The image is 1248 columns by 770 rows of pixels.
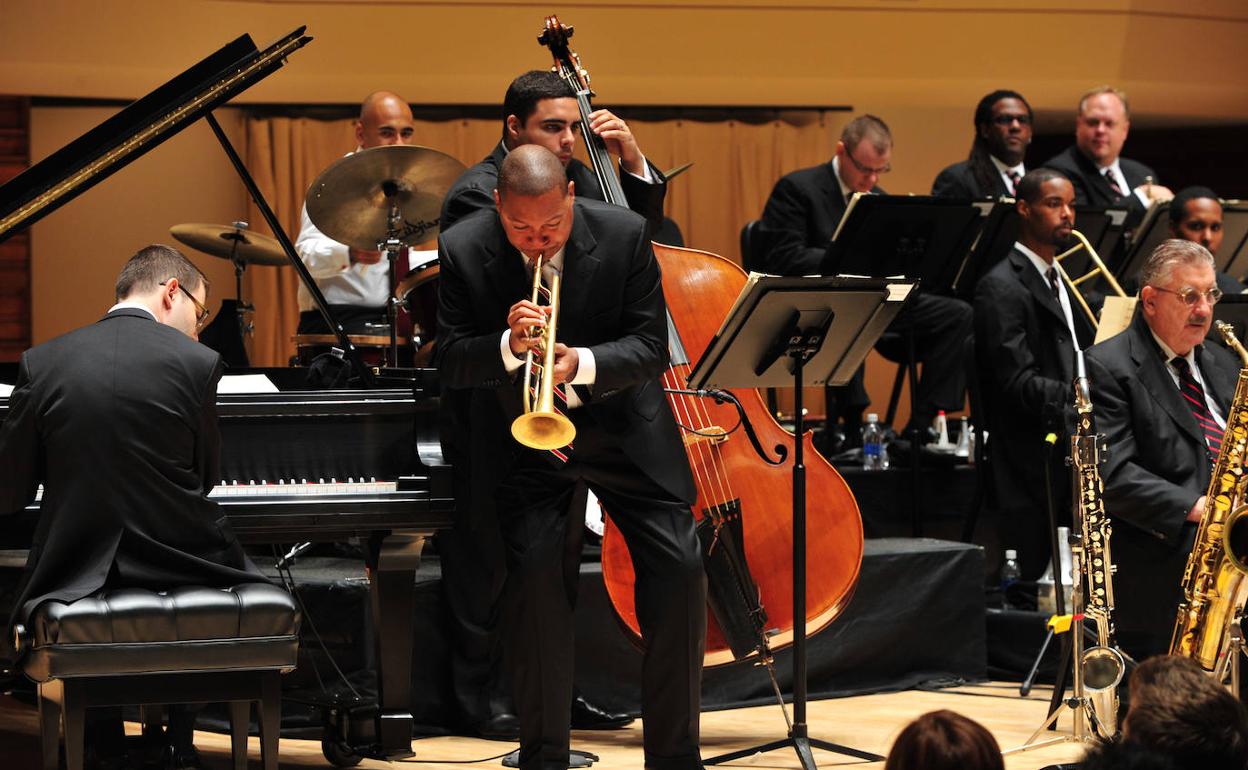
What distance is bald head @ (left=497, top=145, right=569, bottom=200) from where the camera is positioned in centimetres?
349

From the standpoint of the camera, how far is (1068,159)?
7488mm

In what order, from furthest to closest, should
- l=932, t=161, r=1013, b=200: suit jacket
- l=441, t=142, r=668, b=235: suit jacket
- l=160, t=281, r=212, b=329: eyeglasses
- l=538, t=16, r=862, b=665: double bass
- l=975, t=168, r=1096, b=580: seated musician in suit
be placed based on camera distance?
l=932, t=161, r=1013, b=200: suit jacket, l=975, t=168, r=1096, b=580: seated musician in suit, l=538, t=16, r=862, b=665: double bass, l=441, t=142, r=668, b=235: suit jacket, l=160, t=281, r=212, b=329: eyeglasses

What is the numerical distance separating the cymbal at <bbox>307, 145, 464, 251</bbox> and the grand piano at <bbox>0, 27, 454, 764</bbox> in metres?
1.21

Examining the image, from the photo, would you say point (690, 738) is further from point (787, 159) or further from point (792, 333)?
point (787, 159)

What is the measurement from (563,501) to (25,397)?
1.19 meters

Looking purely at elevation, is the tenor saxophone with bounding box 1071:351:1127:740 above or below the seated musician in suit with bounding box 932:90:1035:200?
below

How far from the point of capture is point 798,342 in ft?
13.6

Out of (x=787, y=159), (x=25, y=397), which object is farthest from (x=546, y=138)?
(x=787, y=159)

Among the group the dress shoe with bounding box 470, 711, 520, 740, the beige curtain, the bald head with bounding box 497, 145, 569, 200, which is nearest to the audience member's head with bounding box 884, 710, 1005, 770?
the bald head with bounding box 497, 145, 569, 200

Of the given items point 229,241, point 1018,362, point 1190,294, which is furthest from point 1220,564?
point 229,241

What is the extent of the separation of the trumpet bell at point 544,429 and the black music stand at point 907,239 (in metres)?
2.82

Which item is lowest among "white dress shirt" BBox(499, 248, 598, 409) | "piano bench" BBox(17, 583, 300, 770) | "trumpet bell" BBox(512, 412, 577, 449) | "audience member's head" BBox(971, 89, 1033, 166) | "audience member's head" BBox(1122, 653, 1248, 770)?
"piano bench" BBox(17, 583, 300, 770)

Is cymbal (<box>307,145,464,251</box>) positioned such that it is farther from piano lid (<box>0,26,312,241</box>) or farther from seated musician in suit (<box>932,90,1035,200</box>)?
seated musician in suit (<box>932,90,1035,200</box>)

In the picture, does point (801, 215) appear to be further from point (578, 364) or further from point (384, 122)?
point (578, 364)
